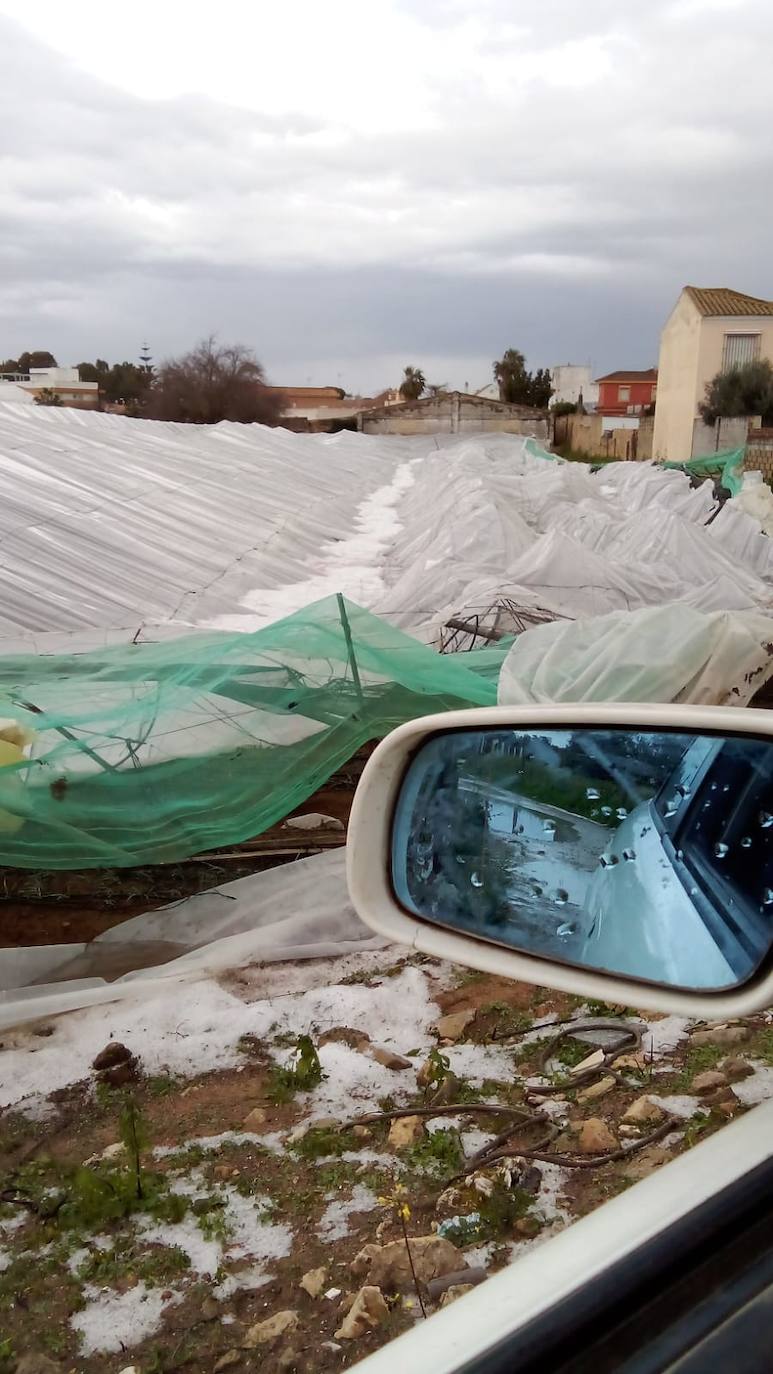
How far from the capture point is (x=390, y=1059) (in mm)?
3141

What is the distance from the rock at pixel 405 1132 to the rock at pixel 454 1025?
1.66ft

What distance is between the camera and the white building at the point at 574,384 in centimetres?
6481

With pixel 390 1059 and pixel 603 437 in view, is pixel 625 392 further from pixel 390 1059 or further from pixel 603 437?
pixel 390 1059

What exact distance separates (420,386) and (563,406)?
1219 cm

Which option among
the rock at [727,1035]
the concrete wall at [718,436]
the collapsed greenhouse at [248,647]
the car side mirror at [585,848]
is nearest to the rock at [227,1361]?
the car side mirror at [585,848]

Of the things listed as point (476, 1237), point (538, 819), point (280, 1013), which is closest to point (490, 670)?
point (280, 1013)

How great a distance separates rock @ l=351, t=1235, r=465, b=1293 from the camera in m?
2.19

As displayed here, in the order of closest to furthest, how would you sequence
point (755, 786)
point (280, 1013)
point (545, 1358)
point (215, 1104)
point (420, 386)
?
1. point (545, 1358)
2. point (755, 786)
3. point (215, 1104)
4. point (280, 1013)
5. point (420, 386)

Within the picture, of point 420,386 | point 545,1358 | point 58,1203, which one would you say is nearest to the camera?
point 545,1358

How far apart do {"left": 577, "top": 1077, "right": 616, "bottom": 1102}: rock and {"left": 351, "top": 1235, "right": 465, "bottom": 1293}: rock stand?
693 mm

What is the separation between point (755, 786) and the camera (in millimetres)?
1317

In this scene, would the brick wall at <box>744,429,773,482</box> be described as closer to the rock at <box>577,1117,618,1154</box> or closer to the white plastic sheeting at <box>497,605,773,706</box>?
the white plastic sheeting at <box>497,605,773,706</box>

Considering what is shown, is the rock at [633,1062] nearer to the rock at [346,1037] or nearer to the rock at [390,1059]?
the rock at [390,1059]

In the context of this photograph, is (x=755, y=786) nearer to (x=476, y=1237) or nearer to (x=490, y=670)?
(x=476, y=1237)
